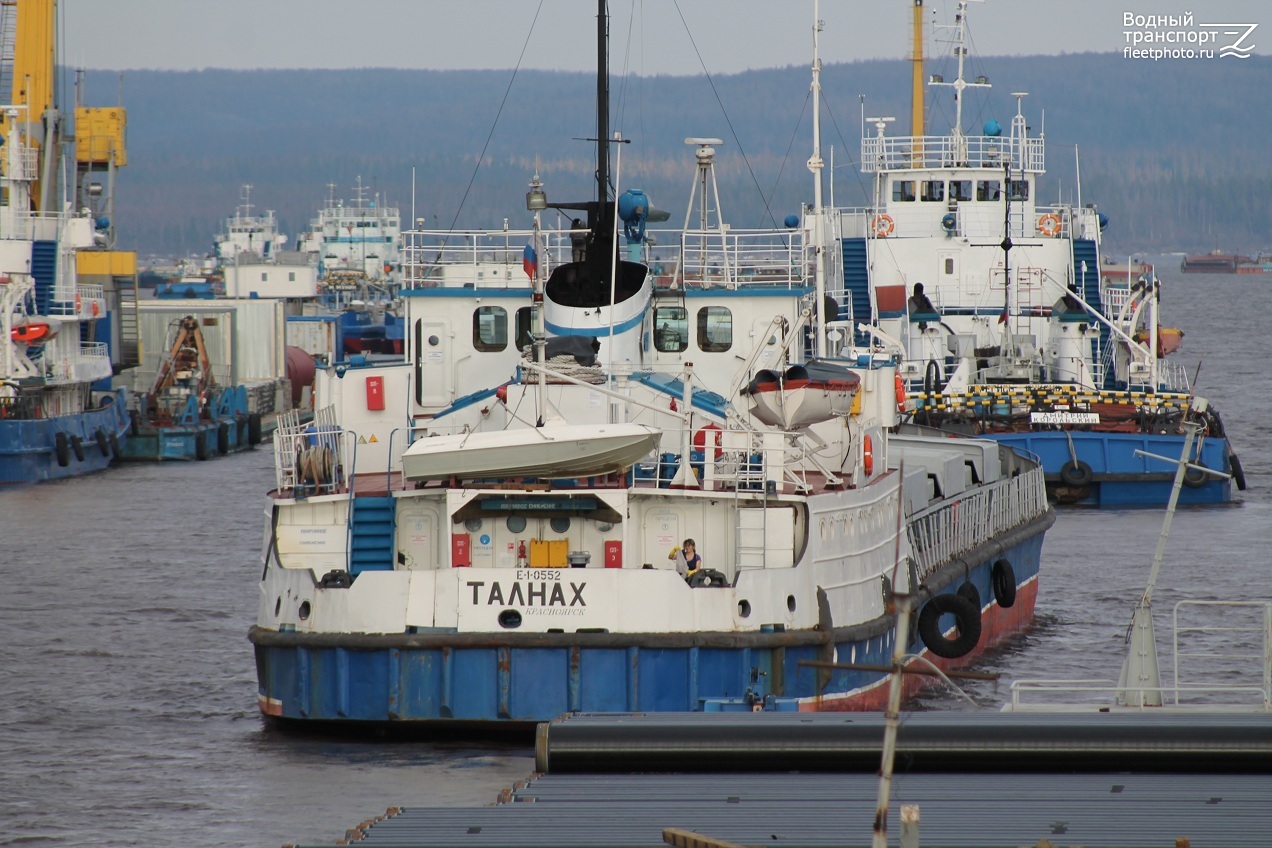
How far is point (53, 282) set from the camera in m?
57.3

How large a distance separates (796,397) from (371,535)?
202 inches

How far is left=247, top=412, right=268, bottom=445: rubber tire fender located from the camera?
62.7m

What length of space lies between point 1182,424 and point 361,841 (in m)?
34.4

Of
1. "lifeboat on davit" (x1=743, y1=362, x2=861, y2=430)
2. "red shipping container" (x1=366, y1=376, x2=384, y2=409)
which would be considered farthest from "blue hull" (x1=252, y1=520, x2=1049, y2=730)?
A: "red shipping container" (x1=366, y1=376, x2=384, y2=409)

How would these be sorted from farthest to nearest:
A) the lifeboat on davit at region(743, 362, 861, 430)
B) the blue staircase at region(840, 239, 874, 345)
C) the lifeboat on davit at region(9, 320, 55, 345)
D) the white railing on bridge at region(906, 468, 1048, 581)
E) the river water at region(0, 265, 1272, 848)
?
the blue staircase at region(840, 239, 874, 345) < the lifeboat on davit at region(9, 320, 55, 345) < the white railing on bridge at region(906, 468, 1048, 581) < the lifeboat on davit at region(743, 362, 861, 430) < the river water at region(0, 265, 1272, 848)

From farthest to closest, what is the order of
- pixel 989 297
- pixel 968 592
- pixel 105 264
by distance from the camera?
1. pixel 105 264
2. pixel 989 297
3. pixel 968 592

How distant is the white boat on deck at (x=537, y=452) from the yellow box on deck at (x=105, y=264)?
48.6m

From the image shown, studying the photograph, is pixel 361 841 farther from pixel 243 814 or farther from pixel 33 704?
pixel 33 704

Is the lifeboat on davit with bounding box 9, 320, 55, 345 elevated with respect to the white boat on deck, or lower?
elevated

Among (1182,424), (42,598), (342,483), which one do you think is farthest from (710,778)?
(1182,424)

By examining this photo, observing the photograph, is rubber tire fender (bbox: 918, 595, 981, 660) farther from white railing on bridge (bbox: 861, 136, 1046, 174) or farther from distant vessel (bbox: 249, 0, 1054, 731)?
white railing on bridge (bbox: 861, 136, 1046, 174)

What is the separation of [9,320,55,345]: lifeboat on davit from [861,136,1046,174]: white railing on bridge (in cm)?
2503

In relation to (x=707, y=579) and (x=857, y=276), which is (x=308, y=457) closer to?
(x=707, y=579)

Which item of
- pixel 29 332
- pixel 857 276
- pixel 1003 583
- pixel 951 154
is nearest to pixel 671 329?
pixel 1003 583
